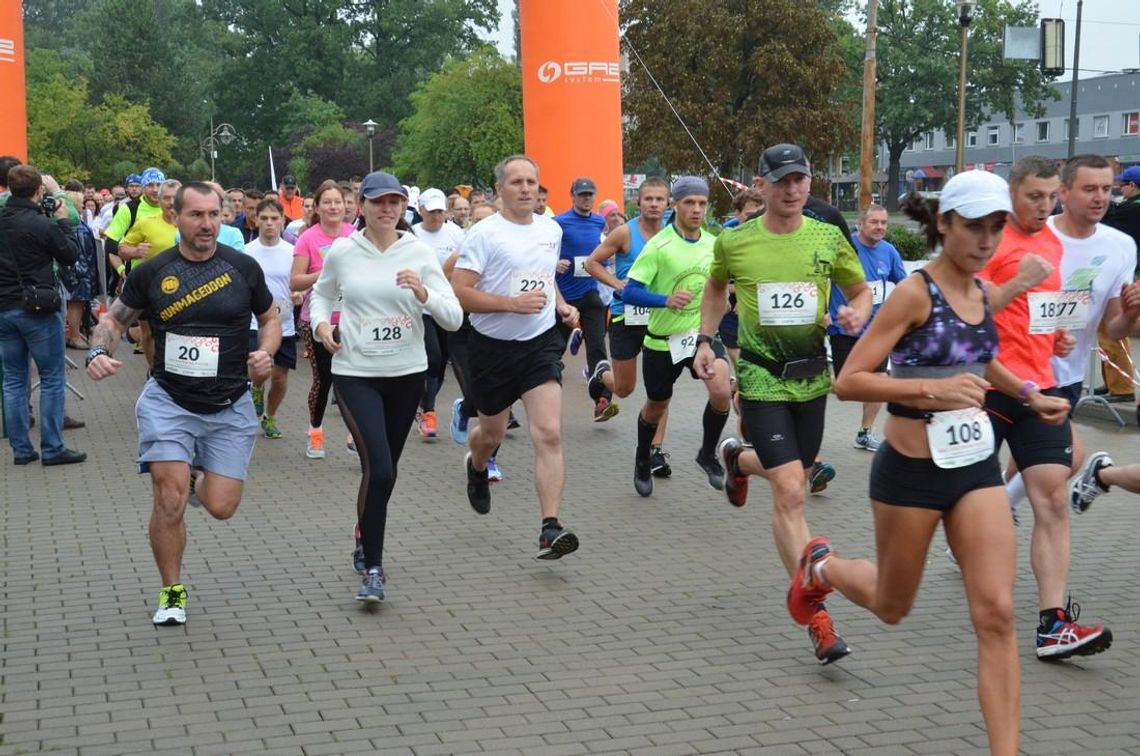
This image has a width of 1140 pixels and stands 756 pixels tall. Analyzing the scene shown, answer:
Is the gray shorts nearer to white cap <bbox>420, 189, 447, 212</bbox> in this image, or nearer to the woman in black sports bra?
the woman in black sports bra

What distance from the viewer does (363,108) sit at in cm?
8938

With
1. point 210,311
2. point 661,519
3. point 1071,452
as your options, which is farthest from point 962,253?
point 661,519

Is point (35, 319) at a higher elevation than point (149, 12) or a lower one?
lower

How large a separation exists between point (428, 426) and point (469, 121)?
55.1 metres

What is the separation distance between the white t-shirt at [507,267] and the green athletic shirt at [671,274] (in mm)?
1739

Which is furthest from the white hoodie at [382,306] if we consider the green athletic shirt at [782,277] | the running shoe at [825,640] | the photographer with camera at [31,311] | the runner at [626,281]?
the photographer with camera at [31,311]

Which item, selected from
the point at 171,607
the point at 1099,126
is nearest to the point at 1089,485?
the point at 171,607

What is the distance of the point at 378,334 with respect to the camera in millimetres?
7070

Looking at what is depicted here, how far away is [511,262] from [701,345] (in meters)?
1.33

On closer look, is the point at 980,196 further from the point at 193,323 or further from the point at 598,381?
the point at 598,381

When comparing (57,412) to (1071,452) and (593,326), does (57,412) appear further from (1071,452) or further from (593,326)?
(1071,452)

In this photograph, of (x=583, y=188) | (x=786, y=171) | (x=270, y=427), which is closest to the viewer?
(x=786, y=171)

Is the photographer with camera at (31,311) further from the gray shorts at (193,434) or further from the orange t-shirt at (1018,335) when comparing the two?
the orange t-shirt at (1018,335)

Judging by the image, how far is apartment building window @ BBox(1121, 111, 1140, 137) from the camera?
7606 centimetres
